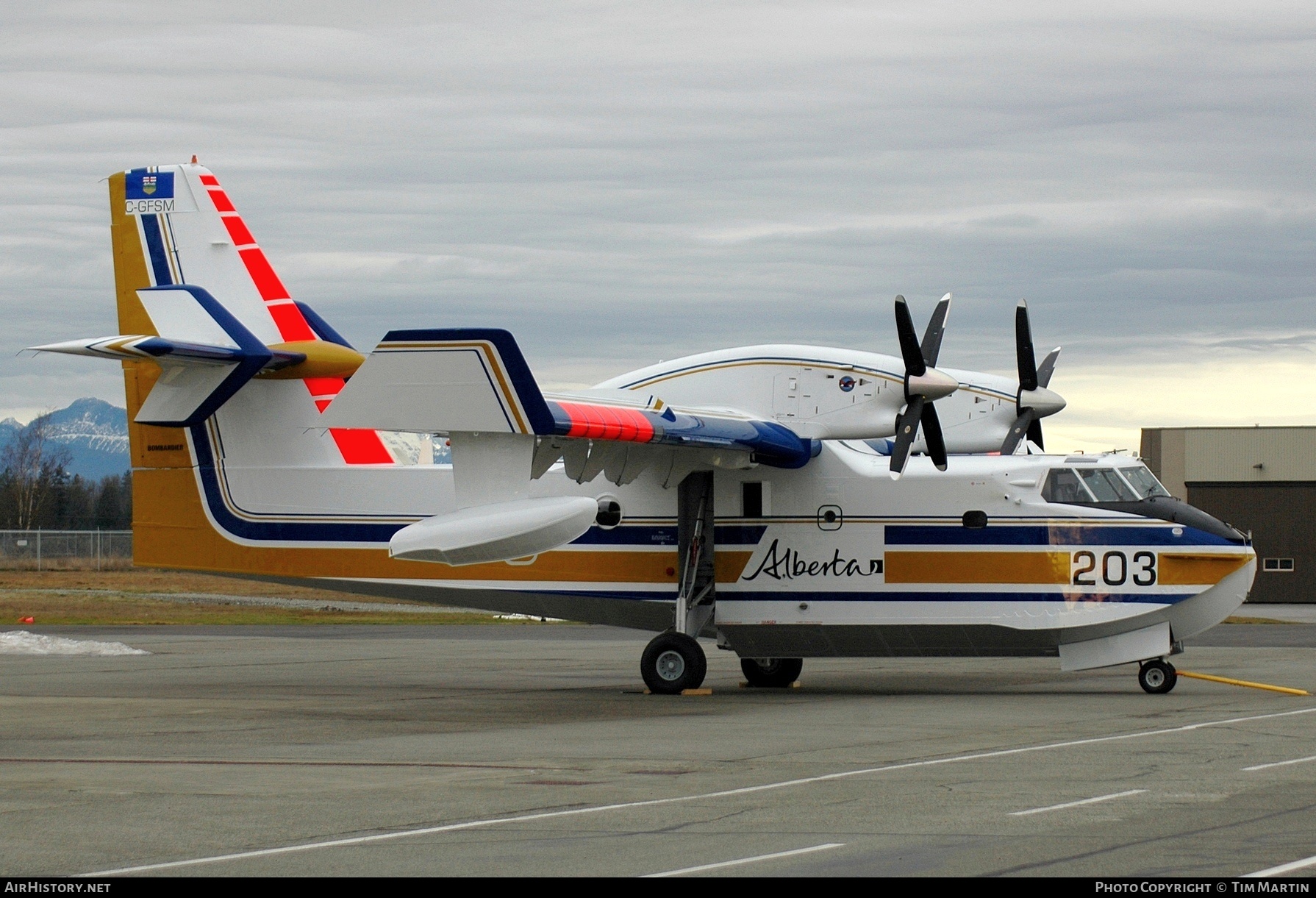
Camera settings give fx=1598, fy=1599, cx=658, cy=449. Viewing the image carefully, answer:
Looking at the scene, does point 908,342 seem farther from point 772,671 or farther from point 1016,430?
point 772,671

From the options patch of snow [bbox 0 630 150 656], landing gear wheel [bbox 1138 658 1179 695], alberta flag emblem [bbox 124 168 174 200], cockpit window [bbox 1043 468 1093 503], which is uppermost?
alberta flag emblem [bbox 124 168 174 200]

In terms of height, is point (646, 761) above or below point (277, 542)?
below

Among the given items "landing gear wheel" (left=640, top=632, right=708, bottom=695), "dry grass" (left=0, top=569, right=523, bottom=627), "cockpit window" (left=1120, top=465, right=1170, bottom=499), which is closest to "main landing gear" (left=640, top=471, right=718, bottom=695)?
"landing gear wheel" (left=640, top=632, right=708, bottom=695)

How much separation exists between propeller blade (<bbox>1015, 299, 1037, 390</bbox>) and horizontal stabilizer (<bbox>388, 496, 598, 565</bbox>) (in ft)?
26.2

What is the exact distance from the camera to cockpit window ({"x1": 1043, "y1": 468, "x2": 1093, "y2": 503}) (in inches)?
890

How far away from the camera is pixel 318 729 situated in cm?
1806

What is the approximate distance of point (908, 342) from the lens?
832 inches

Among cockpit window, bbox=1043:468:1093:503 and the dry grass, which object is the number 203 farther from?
the dry grass

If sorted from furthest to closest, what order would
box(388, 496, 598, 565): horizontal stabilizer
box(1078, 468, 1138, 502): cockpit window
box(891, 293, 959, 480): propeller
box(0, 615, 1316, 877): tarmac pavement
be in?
box(1078, 468, 1138, 502): cockpit window → box(891, 293, 959, 480): propeller → box(388, 496, 598, 565): horizontal stabilizer → box(0, 615, 1316, 877): tarmac pavement

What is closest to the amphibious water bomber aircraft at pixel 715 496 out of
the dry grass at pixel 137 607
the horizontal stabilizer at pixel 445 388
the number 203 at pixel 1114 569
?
the number 203 at pixel 1114 569

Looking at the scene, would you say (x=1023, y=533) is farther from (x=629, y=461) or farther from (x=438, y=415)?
(x=438, y=415)

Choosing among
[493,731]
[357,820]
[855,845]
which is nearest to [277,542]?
[493,731]

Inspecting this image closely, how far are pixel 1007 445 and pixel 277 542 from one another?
11133 millimetres

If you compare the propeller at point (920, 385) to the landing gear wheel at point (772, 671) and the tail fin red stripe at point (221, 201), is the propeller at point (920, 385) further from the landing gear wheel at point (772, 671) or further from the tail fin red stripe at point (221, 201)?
the tail fin red stripe at point (221, 201)
